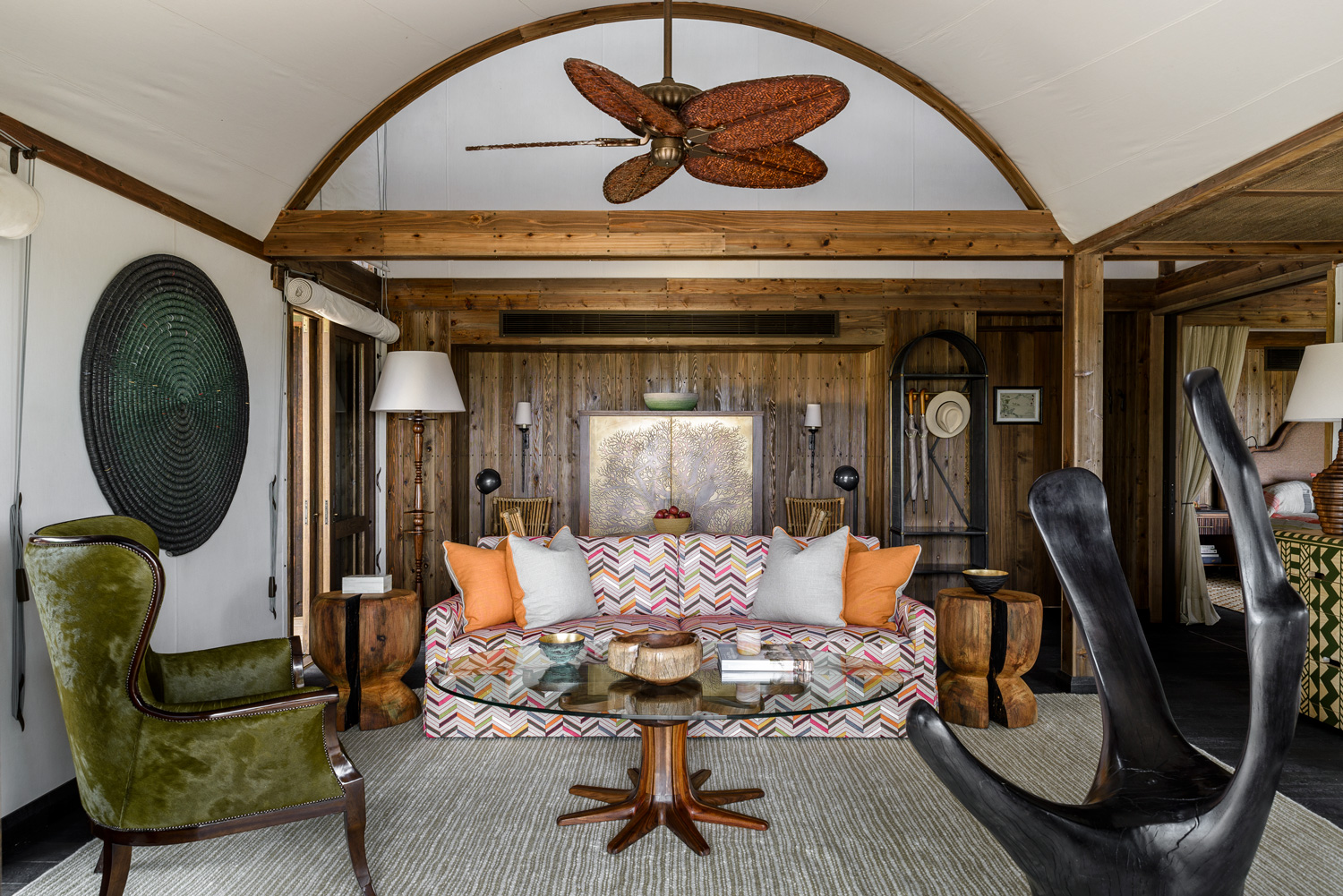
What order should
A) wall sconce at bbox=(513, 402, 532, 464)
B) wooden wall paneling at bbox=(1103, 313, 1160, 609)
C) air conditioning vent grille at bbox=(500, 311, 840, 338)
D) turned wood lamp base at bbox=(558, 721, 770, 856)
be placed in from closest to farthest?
turned wood lamp base at bbox=(558, 721, 770, 856), wooden wall paneling at bbox=(1103, 313, 1160, 609), air conditioning vent grille at bbox=(500, 311, 840, 338), wall sconce at bbox=(513, 402, 532, 464)

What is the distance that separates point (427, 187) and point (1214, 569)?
305 inches

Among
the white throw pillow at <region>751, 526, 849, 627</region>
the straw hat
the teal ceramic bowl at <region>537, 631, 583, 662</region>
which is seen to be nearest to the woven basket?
the white throw pillow at <region>751, 526, 849, 627</region>

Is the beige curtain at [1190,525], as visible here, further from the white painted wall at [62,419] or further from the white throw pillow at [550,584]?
the white painted wall at [62,419]

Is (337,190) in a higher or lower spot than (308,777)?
higher

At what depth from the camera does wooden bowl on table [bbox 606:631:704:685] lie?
226 centimetres

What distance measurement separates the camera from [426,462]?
5.70 m

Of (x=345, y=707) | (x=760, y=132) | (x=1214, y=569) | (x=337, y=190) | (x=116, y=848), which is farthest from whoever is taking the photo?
(x=1214, y=569)

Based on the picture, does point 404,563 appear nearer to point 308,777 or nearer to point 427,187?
point 427,187

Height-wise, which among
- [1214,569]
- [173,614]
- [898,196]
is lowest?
[1214,569]

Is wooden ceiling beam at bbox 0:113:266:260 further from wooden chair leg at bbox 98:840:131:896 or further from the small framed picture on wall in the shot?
the small framed picture on wall

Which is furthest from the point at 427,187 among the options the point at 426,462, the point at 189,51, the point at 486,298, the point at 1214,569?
the point at 1214,569

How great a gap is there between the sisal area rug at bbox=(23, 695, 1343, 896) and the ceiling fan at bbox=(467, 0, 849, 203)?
2.07 metres

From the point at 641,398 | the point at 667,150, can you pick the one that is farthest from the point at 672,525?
the point at 667,150

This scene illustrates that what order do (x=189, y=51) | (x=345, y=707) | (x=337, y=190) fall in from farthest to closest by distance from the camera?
(x=337, y=190) < (x=345, y=707) < (x=189, y=51)
